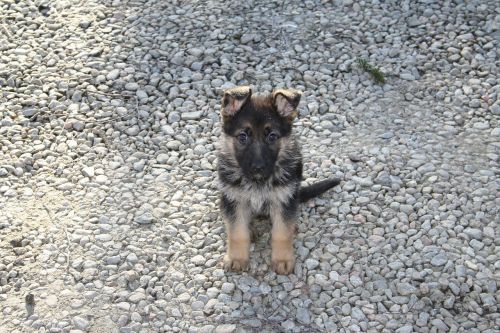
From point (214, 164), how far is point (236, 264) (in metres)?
1.60

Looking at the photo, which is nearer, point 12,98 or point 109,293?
point 109,293

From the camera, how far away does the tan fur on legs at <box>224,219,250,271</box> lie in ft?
23.4

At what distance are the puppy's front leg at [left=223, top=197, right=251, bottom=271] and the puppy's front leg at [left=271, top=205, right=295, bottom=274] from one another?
248 millimetres

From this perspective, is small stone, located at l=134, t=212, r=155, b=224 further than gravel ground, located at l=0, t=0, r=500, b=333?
Yes

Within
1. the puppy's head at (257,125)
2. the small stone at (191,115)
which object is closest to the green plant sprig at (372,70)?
the small stone at (191,115)

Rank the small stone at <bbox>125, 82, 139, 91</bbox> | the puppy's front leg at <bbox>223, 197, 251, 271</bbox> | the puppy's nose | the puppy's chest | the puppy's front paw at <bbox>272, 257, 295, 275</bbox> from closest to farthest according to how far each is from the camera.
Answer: the puppy's nose
the puppy's chest
the puppy's front leg at <bbox>223, 197, 251, 271</bbox>
the puppy's front paw at <bbox>272, 257, 295, 275</bbox>
the small stone at <bbox>125, 82, 139, 91</bbox>

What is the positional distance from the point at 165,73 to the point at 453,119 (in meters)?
3.62

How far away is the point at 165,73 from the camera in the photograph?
31.9 ft

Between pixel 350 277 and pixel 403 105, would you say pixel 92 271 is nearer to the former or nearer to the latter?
pixel 350 277

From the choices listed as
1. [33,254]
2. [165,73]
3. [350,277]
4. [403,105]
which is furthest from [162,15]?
[350,277]

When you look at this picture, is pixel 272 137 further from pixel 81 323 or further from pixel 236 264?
pixel 81 323

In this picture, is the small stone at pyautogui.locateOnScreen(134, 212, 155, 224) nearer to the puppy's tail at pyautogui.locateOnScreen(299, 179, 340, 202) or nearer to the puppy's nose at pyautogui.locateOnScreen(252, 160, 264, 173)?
the puppy's tail at pyautogui.locateOnScreen(299, 179, 340, 202)

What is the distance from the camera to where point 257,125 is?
22.2 feet

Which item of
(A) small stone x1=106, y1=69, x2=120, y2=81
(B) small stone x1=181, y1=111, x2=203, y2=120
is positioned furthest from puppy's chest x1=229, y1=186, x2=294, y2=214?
(A) small stone x1=106, y1=69, x2=120, y2=81
